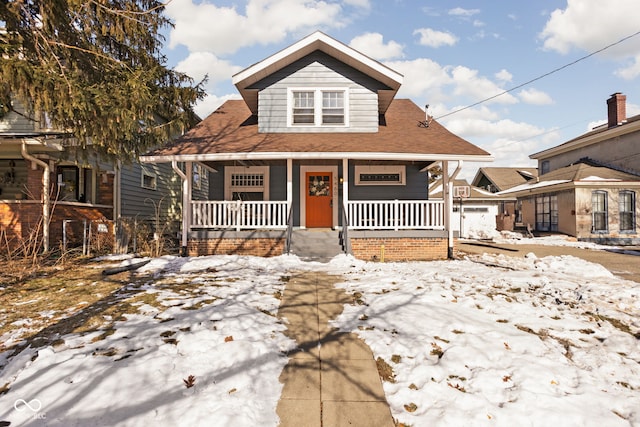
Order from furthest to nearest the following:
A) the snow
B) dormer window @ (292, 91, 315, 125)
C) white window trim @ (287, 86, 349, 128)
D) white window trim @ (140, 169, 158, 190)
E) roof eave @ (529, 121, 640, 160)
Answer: roof eave @ (529, 121, 640, 160), white window trim @ (140, 169, 158, 190), dormer window @ (292, 91, 315, 125), white window trim @ (287, 86, 349, 128), the snow

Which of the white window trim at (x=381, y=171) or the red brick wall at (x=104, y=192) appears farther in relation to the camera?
the red brick wall at (x=104, y=192)

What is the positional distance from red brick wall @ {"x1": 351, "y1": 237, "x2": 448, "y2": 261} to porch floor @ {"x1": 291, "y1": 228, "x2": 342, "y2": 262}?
2.11 feet

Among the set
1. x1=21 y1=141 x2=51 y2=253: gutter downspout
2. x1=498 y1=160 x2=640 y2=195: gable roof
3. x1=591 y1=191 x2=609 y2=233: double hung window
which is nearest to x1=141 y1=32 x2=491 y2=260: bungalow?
x1=21 y1=141 x2=51 y2=253: gutter downspout

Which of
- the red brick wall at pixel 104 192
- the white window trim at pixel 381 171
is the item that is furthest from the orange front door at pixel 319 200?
the red brick wall at pixel 104 192

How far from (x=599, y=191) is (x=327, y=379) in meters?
22.4

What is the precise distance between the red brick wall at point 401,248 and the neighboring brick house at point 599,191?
13.7m

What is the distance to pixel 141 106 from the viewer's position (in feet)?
25.1

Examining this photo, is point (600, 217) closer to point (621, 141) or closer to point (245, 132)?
point (621, 141)

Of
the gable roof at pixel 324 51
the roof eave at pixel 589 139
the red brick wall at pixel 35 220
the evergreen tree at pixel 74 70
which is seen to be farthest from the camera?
the roof eave at pixel 589 139

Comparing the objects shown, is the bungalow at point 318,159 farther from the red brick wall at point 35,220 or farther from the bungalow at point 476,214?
the bungalow at point 476,214

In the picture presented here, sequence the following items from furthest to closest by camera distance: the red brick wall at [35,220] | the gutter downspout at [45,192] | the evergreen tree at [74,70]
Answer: the red brick wall at [35,220], the gutter downspout at [45,192], the evergreen tree at [74,70]

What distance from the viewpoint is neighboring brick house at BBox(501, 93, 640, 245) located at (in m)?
18.7

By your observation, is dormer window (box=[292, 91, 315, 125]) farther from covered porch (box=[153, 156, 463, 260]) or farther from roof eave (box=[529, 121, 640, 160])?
roof eave (box=[529, 121, 640, 160])

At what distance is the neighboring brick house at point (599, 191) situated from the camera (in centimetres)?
1872
